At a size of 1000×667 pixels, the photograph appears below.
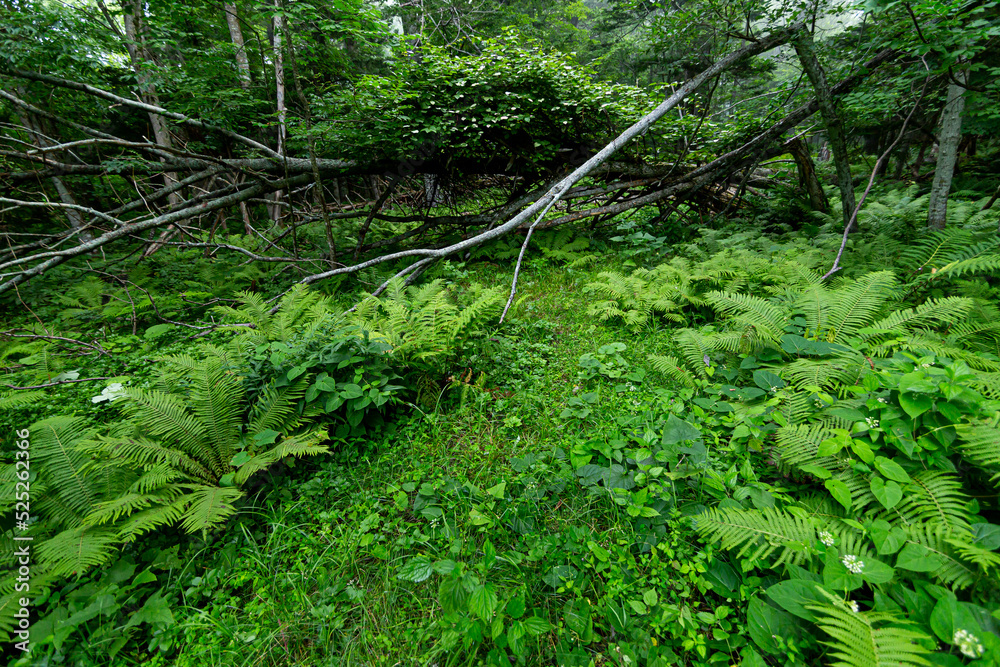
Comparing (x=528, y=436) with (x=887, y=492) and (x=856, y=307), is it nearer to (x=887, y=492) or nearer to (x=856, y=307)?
(x=887, y=492)

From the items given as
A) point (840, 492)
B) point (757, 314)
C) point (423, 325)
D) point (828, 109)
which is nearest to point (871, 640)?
point (840, 492)

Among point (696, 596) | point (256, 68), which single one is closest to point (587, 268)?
point (696, 596)

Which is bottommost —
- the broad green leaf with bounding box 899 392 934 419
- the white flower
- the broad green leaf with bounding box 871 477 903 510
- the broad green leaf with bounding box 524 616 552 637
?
the broad green leaf with bounding box 524 616 552 637

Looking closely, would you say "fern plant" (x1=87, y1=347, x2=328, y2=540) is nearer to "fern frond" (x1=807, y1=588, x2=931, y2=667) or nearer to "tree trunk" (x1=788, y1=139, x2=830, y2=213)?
"fern frond" (x1=807, y1=588, x2=931, y2=667)

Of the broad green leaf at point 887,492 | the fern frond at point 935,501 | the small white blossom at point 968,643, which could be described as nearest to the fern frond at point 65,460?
the small white blossom at point 968,643

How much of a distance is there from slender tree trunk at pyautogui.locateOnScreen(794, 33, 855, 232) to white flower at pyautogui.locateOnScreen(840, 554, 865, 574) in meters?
4.84

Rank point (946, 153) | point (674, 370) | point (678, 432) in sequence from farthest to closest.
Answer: point (946, 153) < point (674, 370) < point (678, 432)

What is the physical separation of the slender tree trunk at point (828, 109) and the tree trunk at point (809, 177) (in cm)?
74

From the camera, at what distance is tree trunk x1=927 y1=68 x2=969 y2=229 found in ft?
12.0

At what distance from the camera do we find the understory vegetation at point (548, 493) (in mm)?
1330

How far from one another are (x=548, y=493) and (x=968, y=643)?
1416 millimetres

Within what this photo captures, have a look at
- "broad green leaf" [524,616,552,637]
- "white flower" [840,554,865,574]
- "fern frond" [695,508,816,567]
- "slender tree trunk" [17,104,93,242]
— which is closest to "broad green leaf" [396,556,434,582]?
"broad green leaf" [524,616,552,637]

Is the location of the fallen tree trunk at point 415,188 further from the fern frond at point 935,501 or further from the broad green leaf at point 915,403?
the fern frond at point 935,501

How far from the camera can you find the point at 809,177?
5711mm
